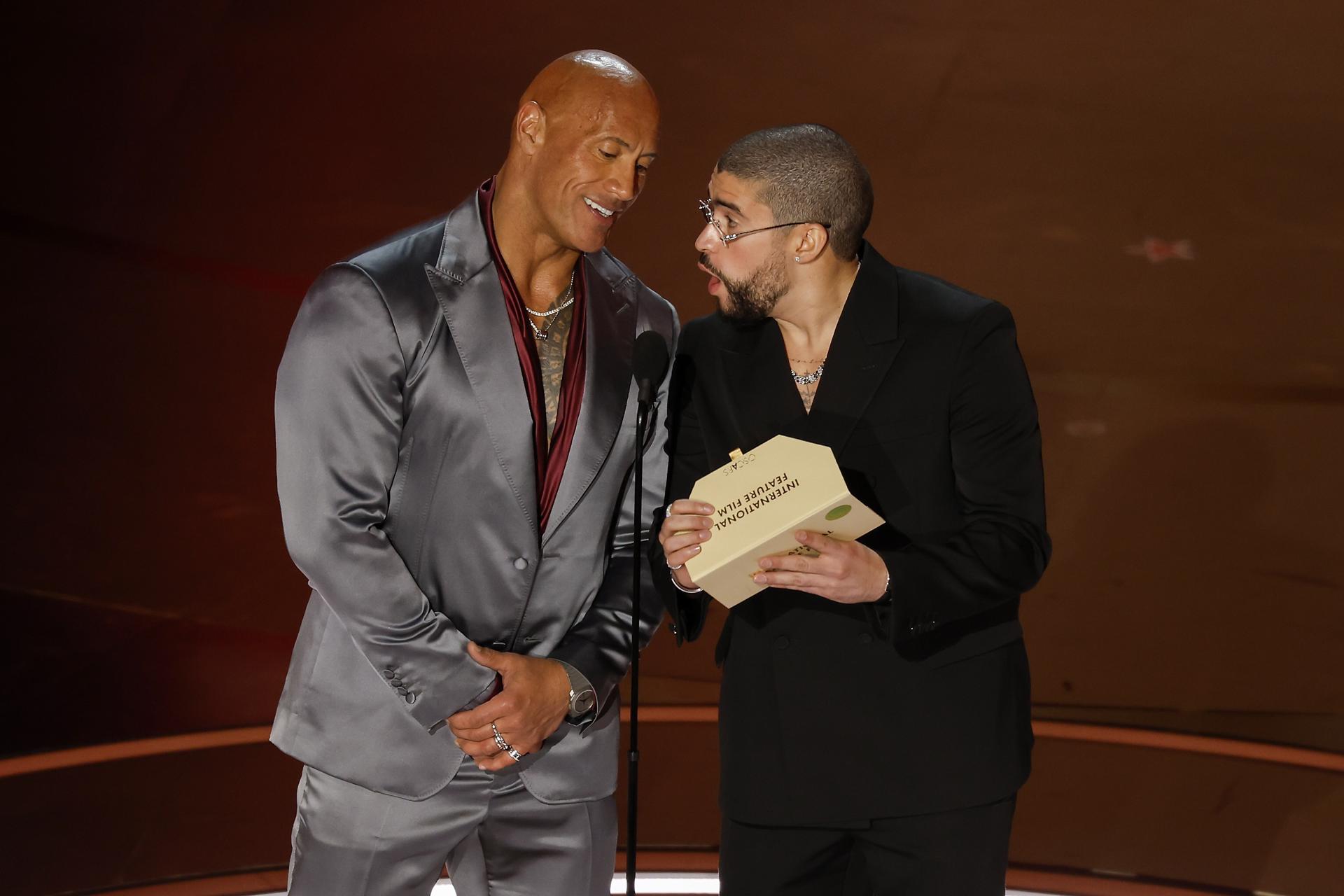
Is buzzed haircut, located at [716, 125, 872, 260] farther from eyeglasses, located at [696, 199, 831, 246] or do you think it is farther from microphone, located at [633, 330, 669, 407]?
microphone, located at [633, 330, 669, 407]

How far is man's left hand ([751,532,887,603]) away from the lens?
192cm

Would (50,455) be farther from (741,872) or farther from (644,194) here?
(741,872)

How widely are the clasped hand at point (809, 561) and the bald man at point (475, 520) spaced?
0.12m

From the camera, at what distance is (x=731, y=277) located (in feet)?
7.33

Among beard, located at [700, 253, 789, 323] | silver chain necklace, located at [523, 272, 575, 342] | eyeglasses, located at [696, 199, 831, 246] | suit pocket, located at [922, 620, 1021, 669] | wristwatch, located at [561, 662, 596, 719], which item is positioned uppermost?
eyeglasses, located at [696, 199, 831, 246]

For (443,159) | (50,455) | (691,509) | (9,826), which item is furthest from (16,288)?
(691,509)

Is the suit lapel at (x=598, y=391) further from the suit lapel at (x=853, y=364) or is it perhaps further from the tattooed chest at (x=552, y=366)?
the suit lapel at (x=853, y=364)

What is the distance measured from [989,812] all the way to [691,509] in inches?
28.0

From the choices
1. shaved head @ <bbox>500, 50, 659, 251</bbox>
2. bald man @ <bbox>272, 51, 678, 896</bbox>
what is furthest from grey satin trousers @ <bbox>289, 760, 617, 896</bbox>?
shaved head @ <bbox>500, 50, 659, 251</bbox>

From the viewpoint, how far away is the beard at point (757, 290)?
221cm

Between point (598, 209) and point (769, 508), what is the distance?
2.17 ft

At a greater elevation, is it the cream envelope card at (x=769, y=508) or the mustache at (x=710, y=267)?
Answer: the mustache at (x=710, y=267)

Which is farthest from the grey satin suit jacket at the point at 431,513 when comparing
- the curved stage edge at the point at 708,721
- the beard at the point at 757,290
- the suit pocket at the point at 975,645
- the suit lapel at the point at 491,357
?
the curved stage edge at the point at 708,721

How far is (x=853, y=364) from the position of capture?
2.15m
